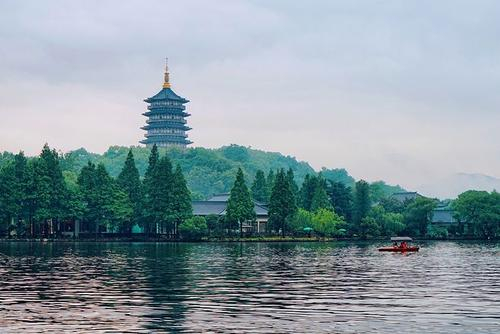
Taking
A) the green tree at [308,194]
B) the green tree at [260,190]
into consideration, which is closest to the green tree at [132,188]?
the green tree at [308,194]

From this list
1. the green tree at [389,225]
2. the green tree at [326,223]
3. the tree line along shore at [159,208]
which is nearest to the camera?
the tree line along shore at [159,208]

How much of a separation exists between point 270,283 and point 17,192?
A: 72292 millimetres

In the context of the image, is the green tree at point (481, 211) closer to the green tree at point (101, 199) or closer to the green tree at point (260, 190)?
the green tree at point (260, 190)

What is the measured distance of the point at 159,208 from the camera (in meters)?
112

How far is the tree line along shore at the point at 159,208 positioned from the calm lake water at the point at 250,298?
5390 centimetres

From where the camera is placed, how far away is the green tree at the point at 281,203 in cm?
11344

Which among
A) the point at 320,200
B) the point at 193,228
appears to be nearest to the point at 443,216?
the point at 320,200

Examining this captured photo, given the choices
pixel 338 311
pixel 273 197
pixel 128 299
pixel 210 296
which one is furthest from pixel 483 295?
pixel 273 197

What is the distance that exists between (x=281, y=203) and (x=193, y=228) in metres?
12.5

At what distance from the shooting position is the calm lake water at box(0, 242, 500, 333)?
26.2 m

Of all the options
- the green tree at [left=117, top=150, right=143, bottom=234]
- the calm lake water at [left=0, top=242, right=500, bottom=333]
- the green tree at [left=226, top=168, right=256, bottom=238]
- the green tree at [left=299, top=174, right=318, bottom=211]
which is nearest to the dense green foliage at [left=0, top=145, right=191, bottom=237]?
the green tree at [left=117, top=150, right=143, bottom=234]

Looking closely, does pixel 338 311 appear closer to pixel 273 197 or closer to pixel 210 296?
pixel 210 296

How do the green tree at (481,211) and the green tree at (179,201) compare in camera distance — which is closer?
the green tree at (179,201)

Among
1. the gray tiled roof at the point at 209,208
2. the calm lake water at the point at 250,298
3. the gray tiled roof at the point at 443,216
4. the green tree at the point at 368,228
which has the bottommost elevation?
the calm lake water at the point at 250,298
